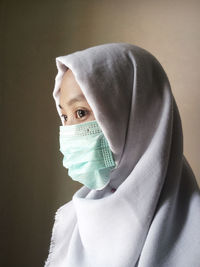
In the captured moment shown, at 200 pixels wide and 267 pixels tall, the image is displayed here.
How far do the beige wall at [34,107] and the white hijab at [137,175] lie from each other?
1.67 ft

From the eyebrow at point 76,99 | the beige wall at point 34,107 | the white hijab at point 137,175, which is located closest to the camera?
the white hijab at point 137,175

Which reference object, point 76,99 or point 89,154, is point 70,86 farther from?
point 89,154

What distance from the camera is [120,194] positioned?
701 mm

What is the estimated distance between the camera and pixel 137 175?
69 cm

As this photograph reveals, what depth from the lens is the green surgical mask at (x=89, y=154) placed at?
0.73 meters

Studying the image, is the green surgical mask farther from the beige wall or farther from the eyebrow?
the beige wall

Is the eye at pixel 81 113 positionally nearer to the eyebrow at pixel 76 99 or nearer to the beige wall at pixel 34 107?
the eyebrow at pixel 76 99

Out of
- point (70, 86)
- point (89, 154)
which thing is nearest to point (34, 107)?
point (70, 86)

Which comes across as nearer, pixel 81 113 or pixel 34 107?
pixel 81 113

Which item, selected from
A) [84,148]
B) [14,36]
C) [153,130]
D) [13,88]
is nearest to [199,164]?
[153,130]

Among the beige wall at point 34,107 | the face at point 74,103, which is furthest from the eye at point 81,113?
the beige wall at point 34,107

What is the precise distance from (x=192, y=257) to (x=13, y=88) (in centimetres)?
105

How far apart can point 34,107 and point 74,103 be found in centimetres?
56

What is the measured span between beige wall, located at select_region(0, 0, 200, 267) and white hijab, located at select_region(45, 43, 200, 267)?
509 mm
